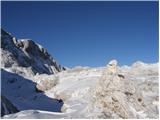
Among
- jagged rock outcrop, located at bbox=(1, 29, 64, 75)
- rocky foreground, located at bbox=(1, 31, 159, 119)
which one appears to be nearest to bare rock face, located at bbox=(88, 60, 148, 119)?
rocky foreground, located at bbox=(1, 31, 159, 119)

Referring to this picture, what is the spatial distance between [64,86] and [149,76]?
550 inches

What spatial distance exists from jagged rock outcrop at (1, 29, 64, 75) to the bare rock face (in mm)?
56886

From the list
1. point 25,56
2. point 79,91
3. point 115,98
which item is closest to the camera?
point 115,98

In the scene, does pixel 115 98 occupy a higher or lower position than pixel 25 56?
lower

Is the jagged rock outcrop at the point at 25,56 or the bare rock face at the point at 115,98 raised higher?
the jagged rock outcrop at the point at 25,56

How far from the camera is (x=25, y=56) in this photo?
110812mm

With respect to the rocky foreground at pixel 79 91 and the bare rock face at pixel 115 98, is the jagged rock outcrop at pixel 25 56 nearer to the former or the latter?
the rocky foreground at pixel 79 91

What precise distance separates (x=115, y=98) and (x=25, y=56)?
87236 mm

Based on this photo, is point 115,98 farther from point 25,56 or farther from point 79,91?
point 25,56

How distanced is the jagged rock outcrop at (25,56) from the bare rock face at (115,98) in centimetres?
5689

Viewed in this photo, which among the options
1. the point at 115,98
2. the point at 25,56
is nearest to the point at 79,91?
the point at 115,98

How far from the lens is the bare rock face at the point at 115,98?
79.9ft

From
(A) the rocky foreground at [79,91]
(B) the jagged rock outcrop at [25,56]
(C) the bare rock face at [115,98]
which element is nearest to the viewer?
(C) the bare rock face at [115,98]

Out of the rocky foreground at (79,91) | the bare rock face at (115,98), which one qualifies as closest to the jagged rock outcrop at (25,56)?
the rocky foreground at (79,91)
